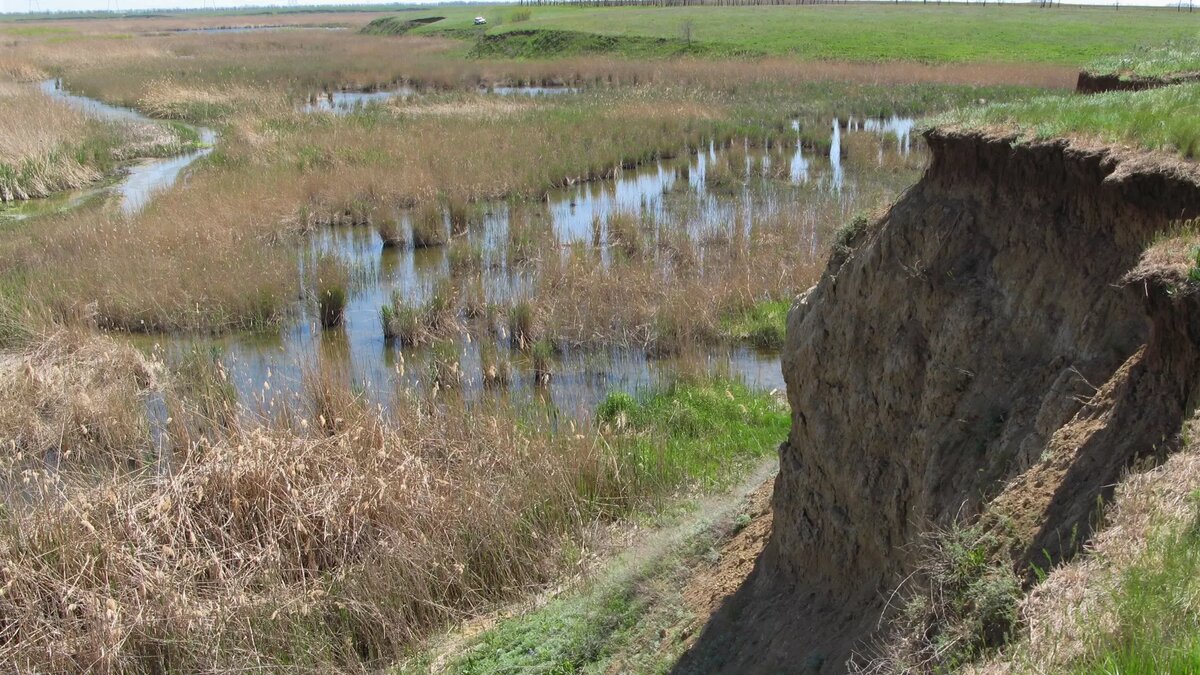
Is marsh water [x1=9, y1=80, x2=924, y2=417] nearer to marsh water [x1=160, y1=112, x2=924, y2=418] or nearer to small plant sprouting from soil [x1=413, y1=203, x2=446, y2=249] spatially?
marsh water [x1=160, y1=112, x2=924, y2=418]

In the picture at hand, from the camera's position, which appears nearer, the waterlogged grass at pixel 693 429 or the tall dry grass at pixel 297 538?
the tall dry grass at pixel 297 538

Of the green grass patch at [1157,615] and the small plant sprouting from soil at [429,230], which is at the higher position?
the green grass patch at [1157,615]

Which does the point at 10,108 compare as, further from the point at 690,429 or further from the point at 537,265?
the point at 690,429

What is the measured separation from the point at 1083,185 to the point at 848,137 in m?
22.3

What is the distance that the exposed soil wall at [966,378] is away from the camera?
3822mm

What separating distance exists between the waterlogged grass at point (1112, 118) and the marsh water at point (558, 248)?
16.4 ft

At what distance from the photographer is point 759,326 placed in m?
12.9

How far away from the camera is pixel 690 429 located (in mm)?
9734

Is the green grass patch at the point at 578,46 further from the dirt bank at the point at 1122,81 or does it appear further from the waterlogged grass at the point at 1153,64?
the dirt bank at the point at 1122,81

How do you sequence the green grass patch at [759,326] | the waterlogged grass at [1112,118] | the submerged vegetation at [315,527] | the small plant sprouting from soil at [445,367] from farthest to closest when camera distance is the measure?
the green grass patch at [759,326] < the small plant sprouting from soil at [445,367] < the submerged vegetation at [315,527] < the waterlogged grass at [1112,118]

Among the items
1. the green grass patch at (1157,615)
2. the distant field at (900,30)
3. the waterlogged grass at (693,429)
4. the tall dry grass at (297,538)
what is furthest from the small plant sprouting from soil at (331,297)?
the distant field at (900,30)

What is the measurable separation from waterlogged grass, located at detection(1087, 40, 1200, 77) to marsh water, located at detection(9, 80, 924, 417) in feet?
16.6

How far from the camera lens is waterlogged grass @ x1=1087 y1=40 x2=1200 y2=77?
961 centimetres

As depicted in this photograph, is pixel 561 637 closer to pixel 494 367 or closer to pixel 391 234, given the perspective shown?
pixel 494 367
